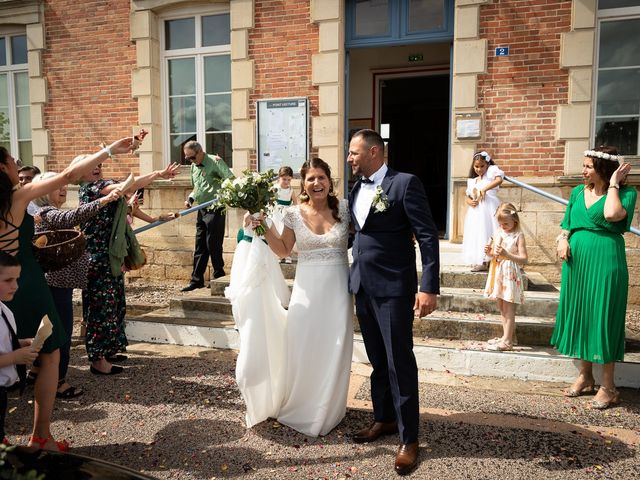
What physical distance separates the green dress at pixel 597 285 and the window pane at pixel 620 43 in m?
3.95

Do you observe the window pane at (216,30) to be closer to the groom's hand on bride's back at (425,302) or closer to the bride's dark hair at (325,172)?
the bride's dark hair at (325,172)

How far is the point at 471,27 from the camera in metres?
7.08

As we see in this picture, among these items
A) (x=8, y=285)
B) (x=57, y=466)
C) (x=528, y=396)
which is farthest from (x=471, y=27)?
(x=57, y=466)

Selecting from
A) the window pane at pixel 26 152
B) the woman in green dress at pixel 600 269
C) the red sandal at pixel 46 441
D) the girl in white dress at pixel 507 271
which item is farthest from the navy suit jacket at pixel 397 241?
the window pane at pixel 26 152

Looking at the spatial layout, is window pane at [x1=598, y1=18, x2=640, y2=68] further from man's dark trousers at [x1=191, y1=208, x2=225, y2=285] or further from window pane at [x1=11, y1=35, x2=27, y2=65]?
window pane at [x1=11, y1=35, x2=27, y2=65]

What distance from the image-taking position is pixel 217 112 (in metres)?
8.81

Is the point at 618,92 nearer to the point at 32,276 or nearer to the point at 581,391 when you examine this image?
the point at 581,391

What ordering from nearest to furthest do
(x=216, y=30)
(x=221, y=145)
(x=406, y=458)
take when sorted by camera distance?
1. (x=406, y=458)
2. (x=216, y=30)
3. (x=221, y=145)

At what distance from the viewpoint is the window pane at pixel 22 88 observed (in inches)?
380

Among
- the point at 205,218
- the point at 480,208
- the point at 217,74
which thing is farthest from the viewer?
the point at 217,74

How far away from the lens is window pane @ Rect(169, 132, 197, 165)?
9016mm

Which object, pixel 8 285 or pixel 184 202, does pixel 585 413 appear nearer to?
pixel 8 285

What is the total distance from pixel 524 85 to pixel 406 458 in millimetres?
5581

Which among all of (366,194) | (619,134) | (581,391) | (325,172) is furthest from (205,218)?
(619,134)
